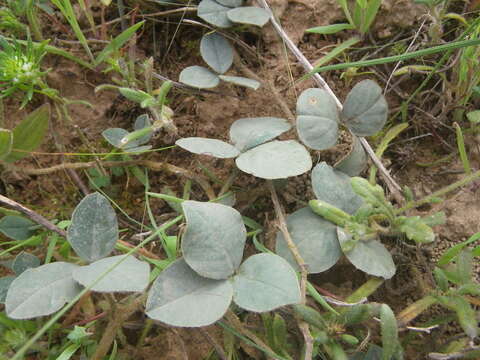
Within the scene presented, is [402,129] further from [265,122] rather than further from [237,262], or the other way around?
[237,262]

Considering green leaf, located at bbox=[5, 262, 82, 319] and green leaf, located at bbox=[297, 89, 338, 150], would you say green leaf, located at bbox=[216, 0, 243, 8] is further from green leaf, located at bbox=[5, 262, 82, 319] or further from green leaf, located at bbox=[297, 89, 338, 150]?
green leaf, located at bbox=[5, 262, 82, 319]

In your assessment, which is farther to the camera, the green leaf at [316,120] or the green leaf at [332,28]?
the green leaf at [332,28]

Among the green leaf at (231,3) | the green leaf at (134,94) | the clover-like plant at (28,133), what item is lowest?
the clover-like plant at (28,133)

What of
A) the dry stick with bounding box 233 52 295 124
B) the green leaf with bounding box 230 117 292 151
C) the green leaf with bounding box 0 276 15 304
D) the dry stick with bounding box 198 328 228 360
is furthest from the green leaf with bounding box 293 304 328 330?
the green leaf with bounding box 0 276 15 304

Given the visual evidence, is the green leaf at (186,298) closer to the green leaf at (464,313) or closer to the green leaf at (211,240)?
the green leaf at (211,240)

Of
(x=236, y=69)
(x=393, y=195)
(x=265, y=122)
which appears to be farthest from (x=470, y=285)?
(x=236, y=69)

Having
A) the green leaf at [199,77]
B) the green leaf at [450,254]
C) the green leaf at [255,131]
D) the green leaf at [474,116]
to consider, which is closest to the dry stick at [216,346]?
the green leaf at [255,131]

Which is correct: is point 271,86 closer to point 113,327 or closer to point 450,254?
point 450,254
